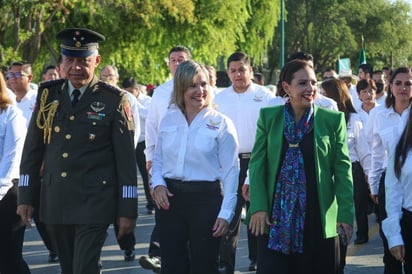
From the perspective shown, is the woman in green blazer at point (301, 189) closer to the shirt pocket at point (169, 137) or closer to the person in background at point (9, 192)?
the shirt pocket at point (169, 137)

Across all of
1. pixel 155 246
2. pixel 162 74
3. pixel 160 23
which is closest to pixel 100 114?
pixel 155 246

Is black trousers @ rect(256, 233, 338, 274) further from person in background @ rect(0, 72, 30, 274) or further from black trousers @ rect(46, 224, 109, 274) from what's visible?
person in background @ rect(0, 72, 30, 274)

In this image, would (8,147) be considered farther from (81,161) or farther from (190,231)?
(190,231)

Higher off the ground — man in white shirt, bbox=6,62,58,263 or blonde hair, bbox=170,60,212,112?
man in white shirt, bbox=6,62,58,263

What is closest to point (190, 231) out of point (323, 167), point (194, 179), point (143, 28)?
point (194, 179)

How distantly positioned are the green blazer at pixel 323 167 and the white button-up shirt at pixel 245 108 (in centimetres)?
320

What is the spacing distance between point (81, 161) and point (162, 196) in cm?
70

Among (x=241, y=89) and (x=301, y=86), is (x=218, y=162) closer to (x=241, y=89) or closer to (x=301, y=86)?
(x=301, y=86)

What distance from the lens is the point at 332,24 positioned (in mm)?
57844

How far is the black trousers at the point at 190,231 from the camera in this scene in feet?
19.8

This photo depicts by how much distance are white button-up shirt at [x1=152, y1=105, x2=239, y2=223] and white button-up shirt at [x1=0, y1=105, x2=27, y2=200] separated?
1.21 meters

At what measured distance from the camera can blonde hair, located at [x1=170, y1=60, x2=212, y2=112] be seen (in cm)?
618

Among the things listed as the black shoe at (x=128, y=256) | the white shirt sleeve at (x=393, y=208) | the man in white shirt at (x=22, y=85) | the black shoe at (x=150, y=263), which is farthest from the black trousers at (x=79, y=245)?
the man in white shirt at (x=22, y=85)

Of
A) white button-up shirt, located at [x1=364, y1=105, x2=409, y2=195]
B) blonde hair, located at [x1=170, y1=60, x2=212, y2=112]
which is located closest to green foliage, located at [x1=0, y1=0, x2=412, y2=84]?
white button-up shirt, located at [x1=364, y1=105, x2=409, y2=195]
